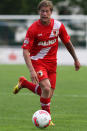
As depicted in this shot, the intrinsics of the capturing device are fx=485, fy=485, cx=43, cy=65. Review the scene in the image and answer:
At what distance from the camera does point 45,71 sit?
24.8ft

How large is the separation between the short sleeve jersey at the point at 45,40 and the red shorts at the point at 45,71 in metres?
0.10

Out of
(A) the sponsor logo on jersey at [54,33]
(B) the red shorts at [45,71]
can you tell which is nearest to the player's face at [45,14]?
(A) the sponsor logo on jersey at [54,33]

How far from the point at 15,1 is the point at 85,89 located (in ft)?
75.0

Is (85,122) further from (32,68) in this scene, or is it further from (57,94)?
(57,94)

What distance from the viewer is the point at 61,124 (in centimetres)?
732

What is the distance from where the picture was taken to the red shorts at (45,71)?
7426 millimetres

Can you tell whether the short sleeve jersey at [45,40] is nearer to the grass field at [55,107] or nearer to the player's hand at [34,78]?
the player's hand at [34,78]

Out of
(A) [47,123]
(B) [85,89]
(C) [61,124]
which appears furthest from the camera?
(B) [85,89]

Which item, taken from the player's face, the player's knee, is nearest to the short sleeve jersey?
the player's face

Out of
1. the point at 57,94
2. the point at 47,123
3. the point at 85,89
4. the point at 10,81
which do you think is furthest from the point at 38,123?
the point at 10,81

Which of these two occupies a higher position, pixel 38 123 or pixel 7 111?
pixel 38 123

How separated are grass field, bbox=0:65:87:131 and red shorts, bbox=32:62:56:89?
687 mm

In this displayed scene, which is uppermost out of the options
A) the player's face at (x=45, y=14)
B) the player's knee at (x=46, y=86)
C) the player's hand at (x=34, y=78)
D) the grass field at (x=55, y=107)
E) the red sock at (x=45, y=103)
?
the player's face at (x=45, y=14)

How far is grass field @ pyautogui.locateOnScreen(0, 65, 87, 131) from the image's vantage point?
7.22 m
